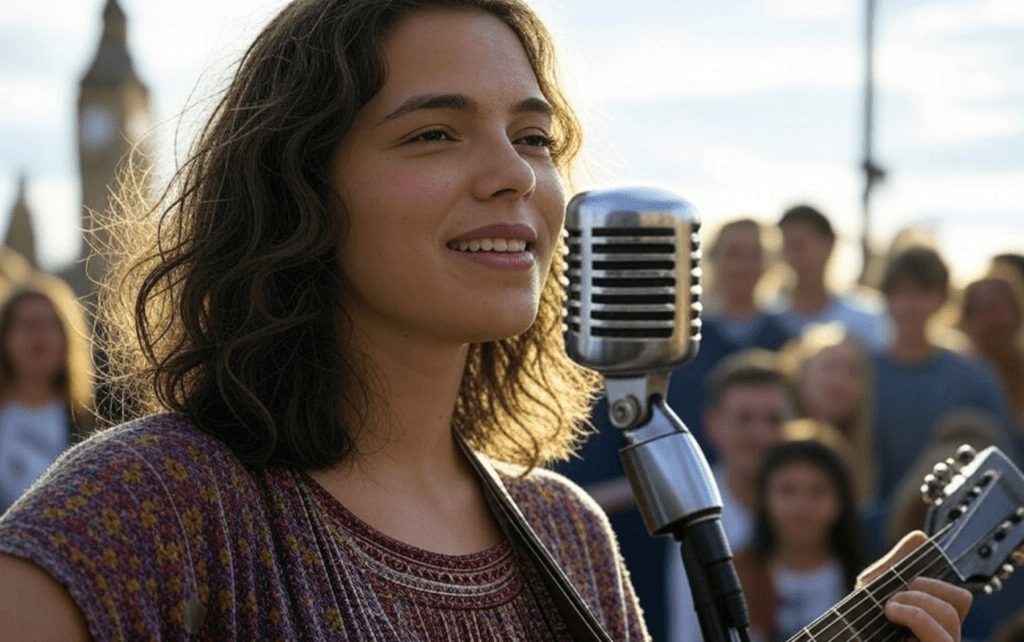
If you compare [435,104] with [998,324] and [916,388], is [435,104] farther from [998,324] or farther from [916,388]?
[998,324]

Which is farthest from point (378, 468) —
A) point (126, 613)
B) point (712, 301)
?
Answer: point (712, 301)

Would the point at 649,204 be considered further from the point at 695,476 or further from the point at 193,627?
the point at 193,627

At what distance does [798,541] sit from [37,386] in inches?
121

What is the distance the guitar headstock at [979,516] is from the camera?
285 cm

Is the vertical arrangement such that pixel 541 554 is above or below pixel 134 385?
below

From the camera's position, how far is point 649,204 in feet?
7.45

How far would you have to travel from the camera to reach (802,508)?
20.3 ft

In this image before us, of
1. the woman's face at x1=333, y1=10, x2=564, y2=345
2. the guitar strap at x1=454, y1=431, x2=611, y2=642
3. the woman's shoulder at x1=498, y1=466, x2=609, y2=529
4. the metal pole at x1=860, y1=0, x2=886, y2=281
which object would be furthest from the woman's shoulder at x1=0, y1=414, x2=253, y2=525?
the metal pole at x1=860, y1=0, x2=886, y2=281

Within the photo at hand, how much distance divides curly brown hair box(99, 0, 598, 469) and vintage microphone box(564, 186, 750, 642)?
0.60 metres

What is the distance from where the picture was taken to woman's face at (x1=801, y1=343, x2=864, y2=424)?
23.1 ft

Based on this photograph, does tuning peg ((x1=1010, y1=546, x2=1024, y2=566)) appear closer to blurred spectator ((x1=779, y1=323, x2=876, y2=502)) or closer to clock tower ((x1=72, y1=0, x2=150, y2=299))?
blurred spectator ((x1=779, y1=323, x2=876, y2=502))

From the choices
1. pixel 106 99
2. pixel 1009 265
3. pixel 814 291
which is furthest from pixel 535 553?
pixel 106 99

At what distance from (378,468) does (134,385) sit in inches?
18.3

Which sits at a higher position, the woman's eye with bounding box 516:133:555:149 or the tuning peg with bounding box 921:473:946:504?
the woman's eye with bounding box 516:133:555:149
